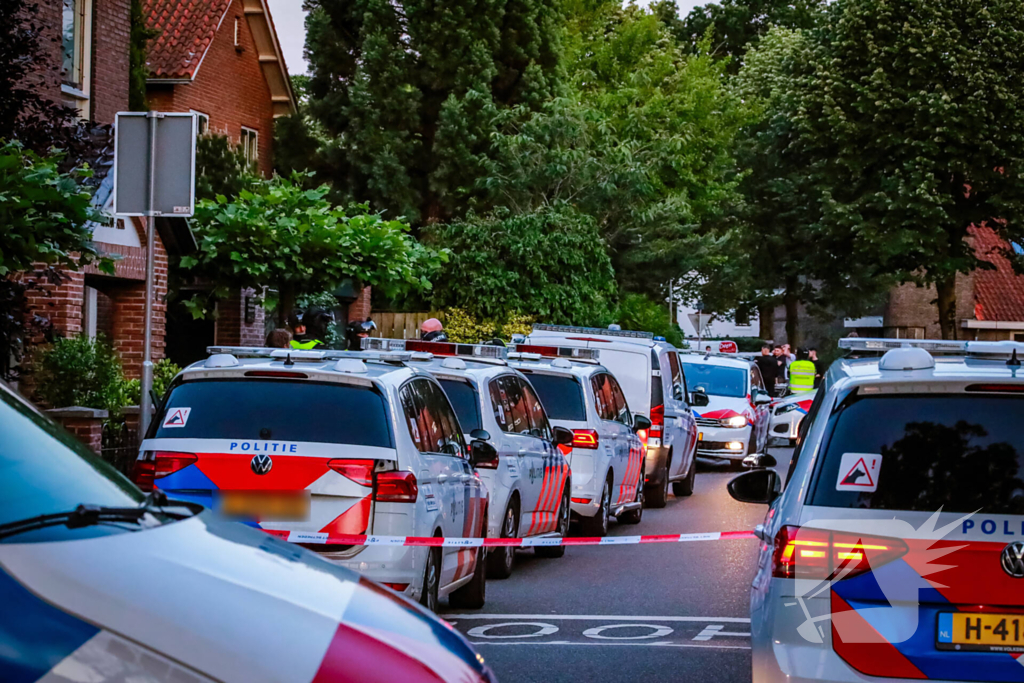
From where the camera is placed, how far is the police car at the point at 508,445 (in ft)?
37.1

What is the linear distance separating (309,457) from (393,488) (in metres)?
0.47

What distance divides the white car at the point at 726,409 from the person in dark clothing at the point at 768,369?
5.89 metres

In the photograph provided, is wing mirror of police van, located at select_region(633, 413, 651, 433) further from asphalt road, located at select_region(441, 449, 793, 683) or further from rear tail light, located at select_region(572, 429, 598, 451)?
rear tail light, located at select_region(572, 429, 598, 451)

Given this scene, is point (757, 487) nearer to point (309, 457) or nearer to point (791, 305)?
point (309, 457)

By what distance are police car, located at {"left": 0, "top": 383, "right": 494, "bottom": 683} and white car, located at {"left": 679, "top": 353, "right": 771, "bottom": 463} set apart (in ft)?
67.0

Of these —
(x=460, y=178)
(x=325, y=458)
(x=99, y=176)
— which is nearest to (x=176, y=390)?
(x=325, y=458)

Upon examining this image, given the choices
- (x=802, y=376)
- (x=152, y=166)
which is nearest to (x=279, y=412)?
(x=152, y=166)

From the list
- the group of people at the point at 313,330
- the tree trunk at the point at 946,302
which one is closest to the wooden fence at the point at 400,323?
the group of people at the point at 313,330

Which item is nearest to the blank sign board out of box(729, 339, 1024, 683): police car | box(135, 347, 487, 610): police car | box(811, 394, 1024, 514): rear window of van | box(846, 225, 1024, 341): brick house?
box(135, 347, 487, 610): police car

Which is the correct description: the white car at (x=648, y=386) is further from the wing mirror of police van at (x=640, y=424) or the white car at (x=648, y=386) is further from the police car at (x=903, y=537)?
the police car at (x=903, y=537)

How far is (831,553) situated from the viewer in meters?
5.03

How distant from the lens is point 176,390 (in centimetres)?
815

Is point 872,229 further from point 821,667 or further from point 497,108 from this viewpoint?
point 821,667

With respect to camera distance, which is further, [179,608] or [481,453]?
[481,453]
